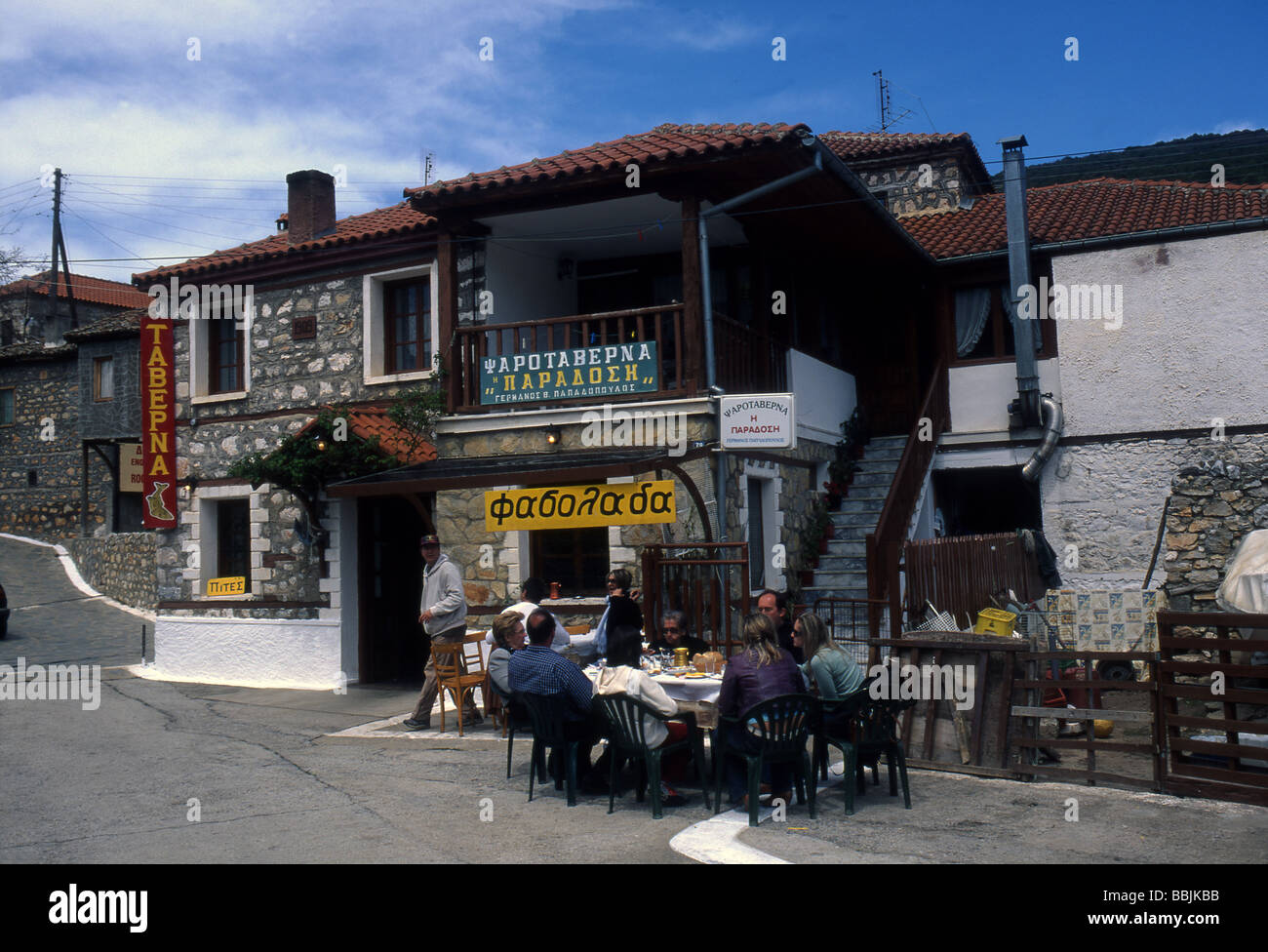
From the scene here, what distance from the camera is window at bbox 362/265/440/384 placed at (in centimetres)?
1357

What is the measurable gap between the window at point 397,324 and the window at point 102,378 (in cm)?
1776

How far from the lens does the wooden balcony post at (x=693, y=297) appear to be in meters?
11.1

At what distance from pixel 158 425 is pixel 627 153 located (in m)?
7.72

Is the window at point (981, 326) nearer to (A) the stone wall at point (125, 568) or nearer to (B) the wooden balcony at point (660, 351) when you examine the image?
(B) the wooden balcony at point (660, 351)

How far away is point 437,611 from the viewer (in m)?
9.87

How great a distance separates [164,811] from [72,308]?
33.1 m

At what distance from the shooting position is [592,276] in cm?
1429

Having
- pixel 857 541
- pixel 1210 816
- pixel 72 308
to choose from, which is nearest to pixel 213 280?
pixel 857 541

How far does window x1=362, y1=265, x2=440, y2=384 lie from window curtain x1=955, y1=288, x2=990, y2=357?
23.9 feet

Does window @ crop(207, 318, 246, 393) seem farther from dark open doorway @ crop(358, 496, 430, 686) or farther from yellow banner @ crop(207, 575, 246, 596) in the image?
dark open doorway @ crop(358, 496, 430, 686)

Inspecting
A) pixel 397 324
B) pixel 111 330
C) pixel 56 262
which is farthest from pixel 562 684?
pixel 56 262

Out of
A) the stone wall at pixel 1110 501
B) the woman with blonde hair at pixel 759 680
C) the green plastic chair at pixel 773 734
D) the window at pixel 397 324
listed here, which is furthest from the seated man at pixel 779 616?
the stone wall at pixel 1110 501

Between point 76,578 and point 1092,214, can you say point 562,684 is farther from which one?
point 76,578

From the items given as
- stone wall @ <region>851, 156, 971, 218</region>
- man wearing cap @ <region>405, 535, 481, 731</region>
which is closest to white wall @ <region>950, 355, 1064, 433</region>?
stone wall @ <region>851, 156, 971, 218</region>
